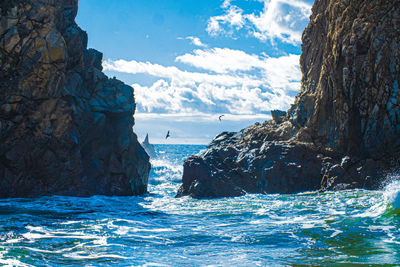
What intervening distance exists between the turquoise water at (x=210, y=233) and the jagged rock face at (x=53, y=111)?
277cm

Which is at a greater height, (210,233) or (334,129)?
(334,129)

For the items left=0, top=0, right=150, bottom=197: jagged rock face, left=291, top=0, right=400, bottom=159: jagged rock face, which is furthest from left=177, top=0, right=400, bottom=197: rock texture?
left=0, top=0, right=150, bottom=197: jagged rock face

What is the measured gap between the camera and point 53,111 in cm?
2416

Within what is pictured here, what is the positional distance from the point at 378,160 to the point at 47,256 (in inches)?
773

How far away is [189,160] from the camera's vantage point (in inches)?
1155

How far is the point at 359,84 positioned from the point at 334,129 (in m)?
3.38

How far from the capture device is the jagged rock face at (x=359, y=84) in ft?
75.7

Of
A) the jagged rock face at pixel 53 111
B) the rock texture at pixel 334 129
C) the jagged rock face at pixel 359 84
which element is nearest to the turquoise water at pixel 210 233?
the jagged rock face at pixel 53 111

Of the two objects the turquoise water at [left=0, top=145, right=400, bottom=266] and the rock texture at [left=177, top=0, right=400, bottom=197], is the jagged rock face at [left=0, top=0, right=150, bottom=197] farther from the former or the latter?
the rock texture at [left=177, top=0, right=400, bottom=197]

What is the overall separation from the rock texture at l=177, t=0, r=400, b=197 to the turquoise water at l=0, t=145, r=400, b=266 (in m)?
3.16

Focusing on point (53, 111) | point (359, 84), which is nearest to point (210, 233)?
point (53, 111)

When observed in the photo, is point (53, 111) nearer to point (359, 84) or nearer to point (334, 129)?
point (334, 129)

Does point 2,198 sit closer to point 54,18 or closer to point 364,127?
point 54,18

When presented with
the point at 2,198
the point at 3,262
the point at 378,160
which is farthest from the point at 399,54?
the point at 2,198
